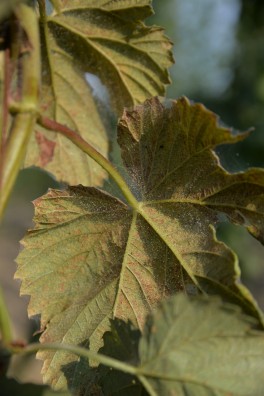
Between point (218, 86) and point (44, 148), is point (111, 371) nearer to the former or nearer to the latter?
point (44, 148)

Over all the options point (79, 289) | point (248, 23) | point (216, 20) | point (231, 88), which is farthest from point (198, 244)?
point (216, 20)

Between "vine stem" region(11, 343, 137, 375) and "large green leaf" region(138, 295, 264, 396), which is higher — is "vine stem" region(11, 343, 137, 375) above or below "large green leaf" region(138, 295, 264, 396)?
above

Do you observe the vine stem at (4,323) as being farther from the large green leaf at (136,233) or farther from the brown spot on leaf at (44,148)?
the brown spot on leaf at (44,148)

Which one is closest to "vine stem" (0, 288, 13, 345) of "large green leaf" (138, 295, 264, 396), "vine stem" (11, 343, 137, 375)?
"vine stem" (11, 343, 137, 375)

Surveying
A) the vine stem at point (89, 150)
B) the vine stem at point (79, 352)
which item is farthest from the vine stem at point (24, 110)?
the vine stem at point (79, 352)

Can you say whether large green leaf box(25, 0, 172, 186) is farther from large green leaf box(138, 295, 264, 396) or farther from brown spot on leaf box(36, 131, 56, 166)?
large green leaf box(138, 295, 264, 396)

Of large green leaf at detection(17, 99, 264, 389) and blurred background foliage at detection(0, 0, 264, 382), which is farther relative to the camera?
blurred background foliage at detection(0, 0, 264, 382)

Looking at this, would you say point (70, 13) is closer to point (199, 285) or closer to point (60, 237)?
point (60, 237)

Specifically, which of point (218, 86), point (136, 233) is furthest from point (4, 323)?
point (218, 86)
